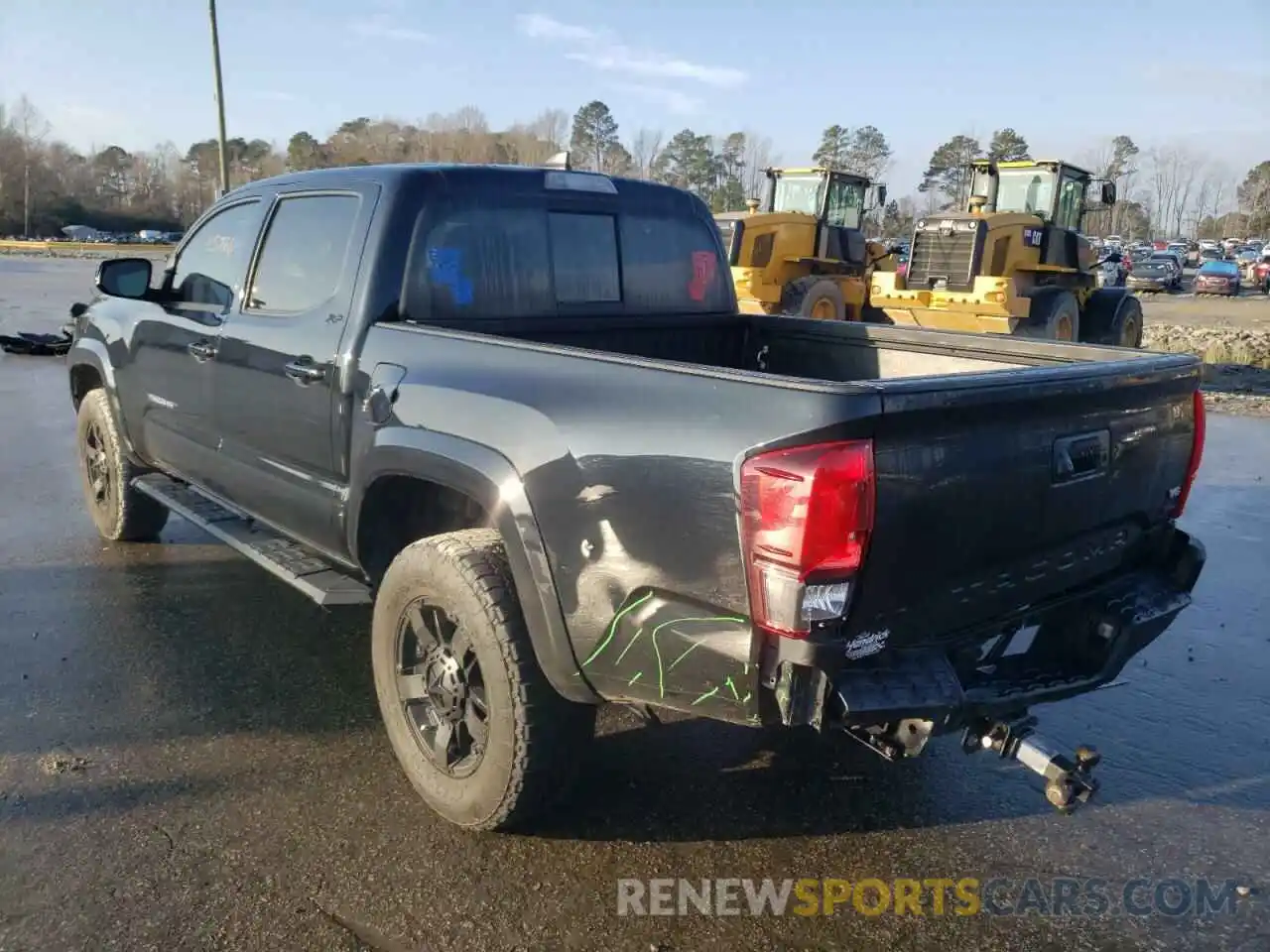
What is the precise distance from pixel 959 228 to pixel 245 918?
513 inches

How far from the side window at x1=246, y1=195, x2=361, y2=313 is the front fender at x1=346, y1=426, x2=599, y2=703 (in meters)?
1.02

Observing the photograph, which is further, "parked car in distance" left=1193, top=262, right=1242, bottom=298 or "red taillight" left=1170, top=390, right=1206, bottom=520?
"parked car in distance" left=1193, top=262, right=1242, bottom=298

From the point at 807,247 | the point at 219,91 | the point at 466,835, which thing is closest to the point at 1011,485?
the point at 466,835

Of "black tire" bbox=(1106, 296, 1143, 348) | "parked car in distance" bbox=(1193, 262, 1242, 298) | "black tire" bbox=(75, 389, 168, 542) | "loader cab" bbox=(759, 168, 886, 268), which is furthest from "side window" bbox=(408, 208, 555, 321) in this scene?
"parked car in distance" bbox=(1193, 262, 1242, 298)

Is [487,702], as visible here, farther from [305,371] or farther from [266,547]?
[266,547]

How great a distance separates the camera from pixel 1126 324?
1471 cm

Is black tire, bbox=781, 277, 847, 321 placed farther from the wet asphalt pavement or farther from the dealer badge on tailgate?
the dealer badge on tailgate

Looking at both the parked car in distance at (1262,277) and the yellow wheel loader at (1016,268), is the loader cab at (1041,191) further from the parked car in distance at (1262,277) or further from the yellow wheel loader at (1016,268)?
the parked car in distance at (1262,277)

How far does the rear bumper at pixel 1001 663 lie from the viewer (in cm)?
239

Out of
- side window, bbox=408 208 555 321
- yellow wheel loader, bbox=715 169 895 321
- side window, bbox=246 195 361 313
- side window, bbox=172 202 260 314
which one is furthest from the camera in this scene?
yellow wheel loader, bbox=715 169 895 321

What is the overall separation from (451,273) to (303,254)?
0.72m

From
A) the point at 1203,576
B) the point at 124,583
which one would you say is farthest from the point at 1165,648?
the point at 124,583

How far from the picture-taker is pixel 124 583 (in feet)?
17.0

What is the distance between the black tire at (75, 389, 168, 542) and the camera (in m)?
5.50
